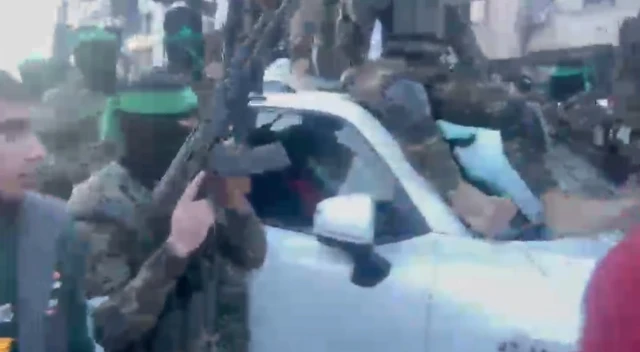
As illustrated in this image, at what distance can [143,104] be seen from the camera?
4.05ft

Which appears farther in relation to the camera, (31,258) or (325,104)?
(325,104)

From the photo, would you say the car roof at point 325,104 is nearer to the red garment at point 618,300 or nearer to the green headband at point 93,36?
the green headband at point 93,36

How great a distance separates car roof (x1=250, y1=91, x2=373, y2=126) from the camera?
1264mm

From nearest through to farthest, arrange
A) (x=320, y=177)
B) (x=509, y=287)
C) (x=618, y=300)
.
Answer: (x=618, y=300) < (x=509, y=287) < (x=320, y=177)

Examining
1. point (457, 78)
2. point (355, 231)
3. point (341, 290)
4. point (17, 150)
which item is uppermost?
point (457, 78)

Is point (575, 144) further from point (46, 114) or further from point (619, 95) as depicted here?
point (46, 114)

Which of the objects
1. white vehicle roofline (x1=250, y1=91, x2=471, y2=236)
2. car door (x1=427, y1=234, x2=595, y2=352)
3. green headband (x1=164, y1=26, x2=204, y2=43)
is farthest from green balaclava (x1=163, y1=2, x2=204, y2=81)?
car door (x1=427, y1=234, x2=595, y2=352)

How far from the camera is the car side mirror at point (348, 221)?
3.86ft

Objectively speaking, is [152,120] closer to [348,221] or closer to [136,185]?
[136,185]

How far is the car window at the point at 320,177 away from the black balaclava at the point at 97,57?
24 centimetres

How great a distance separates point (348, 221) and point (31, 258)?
1.51ft

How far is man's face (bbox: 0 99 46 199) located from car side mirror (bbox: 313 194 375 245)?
1.41 feet

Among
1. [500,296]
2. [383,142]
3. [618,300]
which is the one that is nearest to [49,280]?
[383,142]

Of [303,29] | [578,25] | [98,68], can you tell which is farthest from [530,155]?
[98,68]
